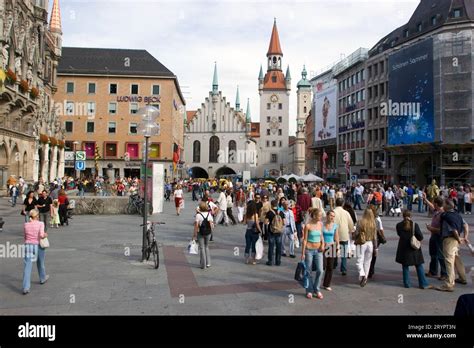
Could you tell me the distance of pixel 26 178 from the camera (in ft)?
117

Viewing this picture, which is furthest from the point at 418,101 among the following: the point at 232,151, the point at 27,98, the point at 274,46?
the point at 274,46

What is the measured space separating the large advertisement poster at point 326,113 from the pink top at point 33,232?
223ft

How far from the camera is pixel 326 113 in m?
75.7

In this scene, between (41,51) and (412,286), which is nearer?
(412,286)

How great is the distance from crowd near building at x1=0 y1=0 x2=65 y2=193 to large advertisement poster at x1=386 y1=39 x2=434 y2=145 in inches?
1472

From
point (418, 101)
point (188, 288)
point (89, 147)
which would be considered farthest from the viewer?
point (89, 147)

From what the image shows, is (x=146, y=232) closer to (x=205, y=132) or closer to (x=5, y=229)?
(x=5, y=229)

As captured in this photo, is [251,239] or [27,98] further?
[27,98]

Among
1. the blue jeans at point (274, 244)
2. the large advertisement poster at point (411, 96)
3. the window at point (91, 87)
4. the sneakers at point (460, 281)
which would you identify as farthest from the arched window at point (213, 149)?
the sneakers at point (460, 281)

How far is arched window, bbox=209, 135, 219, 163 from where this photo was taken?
94562mm

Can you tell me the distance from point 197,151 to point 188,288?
88.1m

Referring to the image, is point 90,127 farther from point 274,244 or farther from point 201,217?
point 274,244

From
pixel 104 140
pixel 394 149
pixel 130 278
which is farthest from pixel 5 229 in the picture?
pixel 104 140
